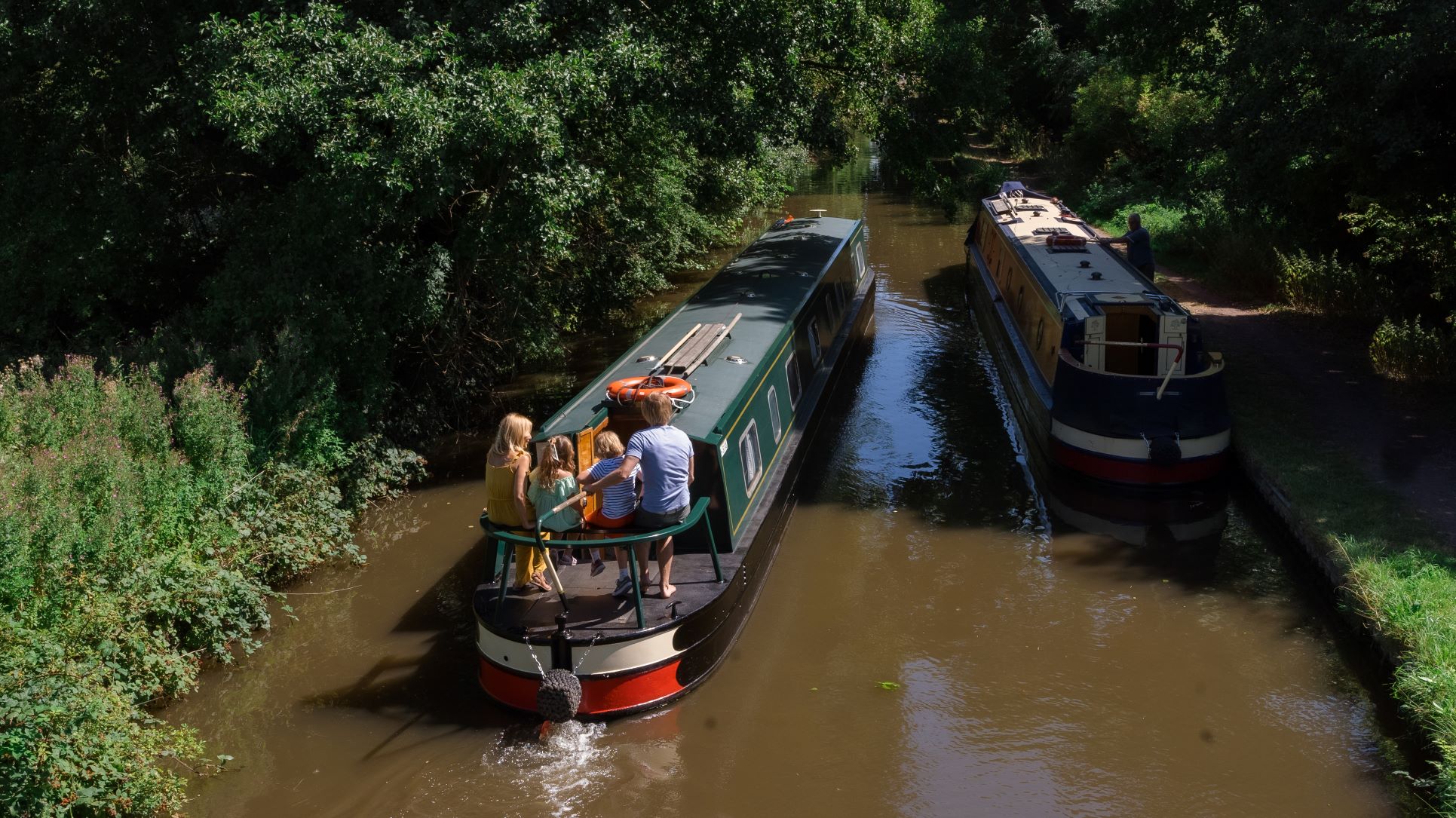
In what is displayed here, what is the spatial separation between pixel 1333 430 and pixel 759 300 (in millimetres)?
6083

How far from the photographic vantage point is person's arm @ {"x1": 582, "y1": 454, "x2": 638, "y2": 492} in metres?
7.12

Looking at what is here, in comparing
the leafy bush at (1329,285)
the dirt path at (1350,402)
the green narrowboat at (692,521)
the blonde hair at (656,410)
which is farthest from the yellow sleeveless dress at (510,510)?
the leafy bush at (1329,285)

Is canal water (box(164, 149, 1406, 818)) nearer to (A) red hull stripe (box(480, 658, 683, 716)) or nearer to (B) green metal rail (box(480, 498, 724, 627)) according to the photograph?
(A) red hull stripe (box(480, 658, 683, 716))

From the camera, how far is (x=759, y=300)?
1238 cm

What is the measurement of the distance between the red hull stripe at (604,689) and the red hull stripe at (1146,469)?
537 centimetres

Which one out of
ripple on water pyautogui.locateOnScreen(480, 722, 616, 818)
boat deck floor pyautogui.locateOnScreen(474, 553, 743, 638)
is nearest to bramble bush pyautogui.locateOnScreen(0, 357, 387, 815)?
ripple on water pyautogui.locateOnScreen(480, 722, 616, 818)

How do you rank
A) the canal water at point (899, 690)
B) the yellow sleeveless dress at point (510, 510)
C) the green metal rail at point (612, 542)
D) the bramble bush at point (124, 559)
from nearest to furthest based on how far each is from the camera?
the bramble bush at point (124, 559)
the canal water at point (899, 690)
the green metal rail at point (612, 542)
the yellow sleeveless dress at point (510, 510)

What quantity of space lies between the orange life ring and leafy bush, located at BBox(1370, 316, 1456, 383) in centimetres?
820

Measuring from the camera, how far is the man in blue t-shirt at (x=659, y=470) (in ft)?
23.7

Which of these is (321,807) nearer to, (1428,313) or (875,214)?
(1428,313)

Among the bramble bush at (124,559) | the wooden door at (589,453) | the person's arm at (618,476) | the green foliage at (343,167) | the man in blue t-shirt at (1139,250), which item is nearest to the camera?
the bramble bush at (124,559)

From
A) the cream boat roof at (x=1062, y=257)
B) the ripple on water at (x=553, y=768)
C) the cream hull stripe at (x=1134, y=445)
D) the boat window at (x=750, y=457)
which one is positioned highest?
the cream boat roof at (x=1062, y=257)

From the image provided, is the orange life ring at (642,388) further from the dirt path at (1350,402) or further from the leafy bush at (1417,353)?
the leafy bush at (1417,353)

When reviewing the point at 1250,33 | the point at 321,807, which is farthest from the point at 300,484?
the point at 1250,33
